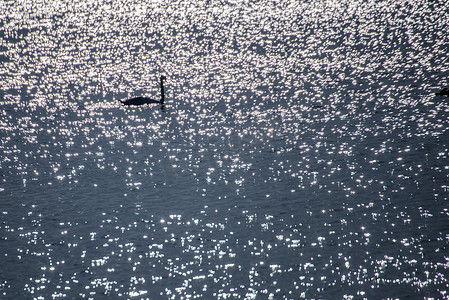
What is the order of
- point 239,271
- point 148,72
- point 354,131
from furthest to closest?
point 148,72 < point 354,131 < point 239,271

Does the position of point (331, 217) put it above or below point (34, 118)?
below

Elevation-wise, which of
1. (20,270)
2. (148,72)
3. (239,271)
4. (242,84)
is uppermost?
(148,72)

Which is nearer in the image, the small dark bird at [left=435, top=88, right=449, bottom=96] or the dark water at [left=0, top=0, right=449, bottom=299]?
the dark water at [left=0, top=0, right=449, bottom=299]

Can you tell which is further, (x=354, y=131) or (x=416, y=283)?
(x=354, y=131)

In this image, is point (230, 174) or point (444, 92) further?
point (444, 92)

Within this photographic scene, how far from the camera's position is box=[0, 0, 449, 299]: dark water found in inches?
945

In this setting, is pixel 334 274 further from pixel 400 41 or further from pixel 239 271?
pixel 400 41

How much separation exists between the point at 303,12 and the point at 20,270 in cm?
11139

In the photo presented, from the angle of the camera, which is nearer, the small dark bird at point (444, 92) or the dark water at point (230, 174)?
the dark water at point (230, 174)

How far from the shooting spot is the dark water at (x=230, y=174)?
2400cm

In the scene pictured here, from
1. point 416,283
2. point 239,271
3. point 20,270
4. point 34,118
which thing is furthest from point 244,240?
point 34,118

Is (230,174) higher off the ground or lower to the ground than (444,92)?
lower

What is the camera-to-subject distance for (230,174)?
121ft

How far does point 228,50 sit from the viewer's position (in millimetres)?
86938
